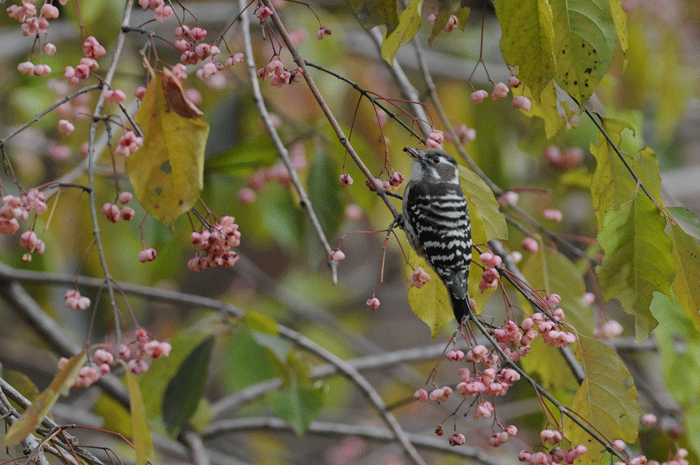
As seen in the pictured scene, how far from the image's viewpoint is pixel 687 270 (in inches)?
52.0

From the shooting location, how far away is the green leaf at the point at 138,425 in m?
1.01

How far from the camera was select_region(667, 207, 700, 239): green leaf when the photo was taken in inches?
55.2

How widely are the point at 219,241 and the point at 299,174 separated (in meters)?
1.62

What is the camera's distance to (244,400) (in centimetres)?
285

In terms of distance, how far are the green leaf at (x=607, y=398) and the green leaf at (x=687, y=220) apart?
0.30 metres

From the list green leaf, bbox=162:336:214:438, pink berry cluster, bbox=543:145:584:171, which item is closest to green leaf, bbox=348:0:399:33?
green leaf, bbox=162:336:214:438

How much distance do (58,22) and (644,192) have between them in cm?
308

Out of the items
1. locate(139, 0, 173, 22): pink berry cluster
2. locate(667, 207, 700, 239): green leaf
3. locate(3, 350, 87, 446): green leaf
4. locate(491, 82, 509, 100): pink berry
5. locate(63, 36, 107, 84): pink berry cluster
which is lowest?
locate(3, 350, 87, 446): green leaf

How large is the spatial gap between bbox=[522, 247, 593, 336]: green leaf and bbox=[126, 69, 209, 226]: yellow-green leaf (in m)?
1.00

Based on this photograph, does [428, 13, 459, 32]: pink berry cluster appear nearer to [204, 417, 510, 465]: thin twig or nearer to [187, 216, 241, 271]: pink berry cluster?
[187, 216, 241, 271]: pink berry cluster

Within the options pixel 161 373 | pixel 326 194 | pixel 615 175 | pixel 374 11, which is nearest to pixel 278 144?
pixel 374 11

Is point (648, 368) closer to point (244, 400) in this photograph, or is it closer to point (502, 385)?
point (244, 400)

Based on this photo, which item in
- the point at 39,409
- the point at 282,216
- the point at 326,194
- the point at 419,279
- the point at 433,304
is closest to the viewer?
the point at 39,409

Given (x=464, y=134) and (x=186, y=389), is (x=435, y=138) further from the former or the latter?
(x=186, y=389)
